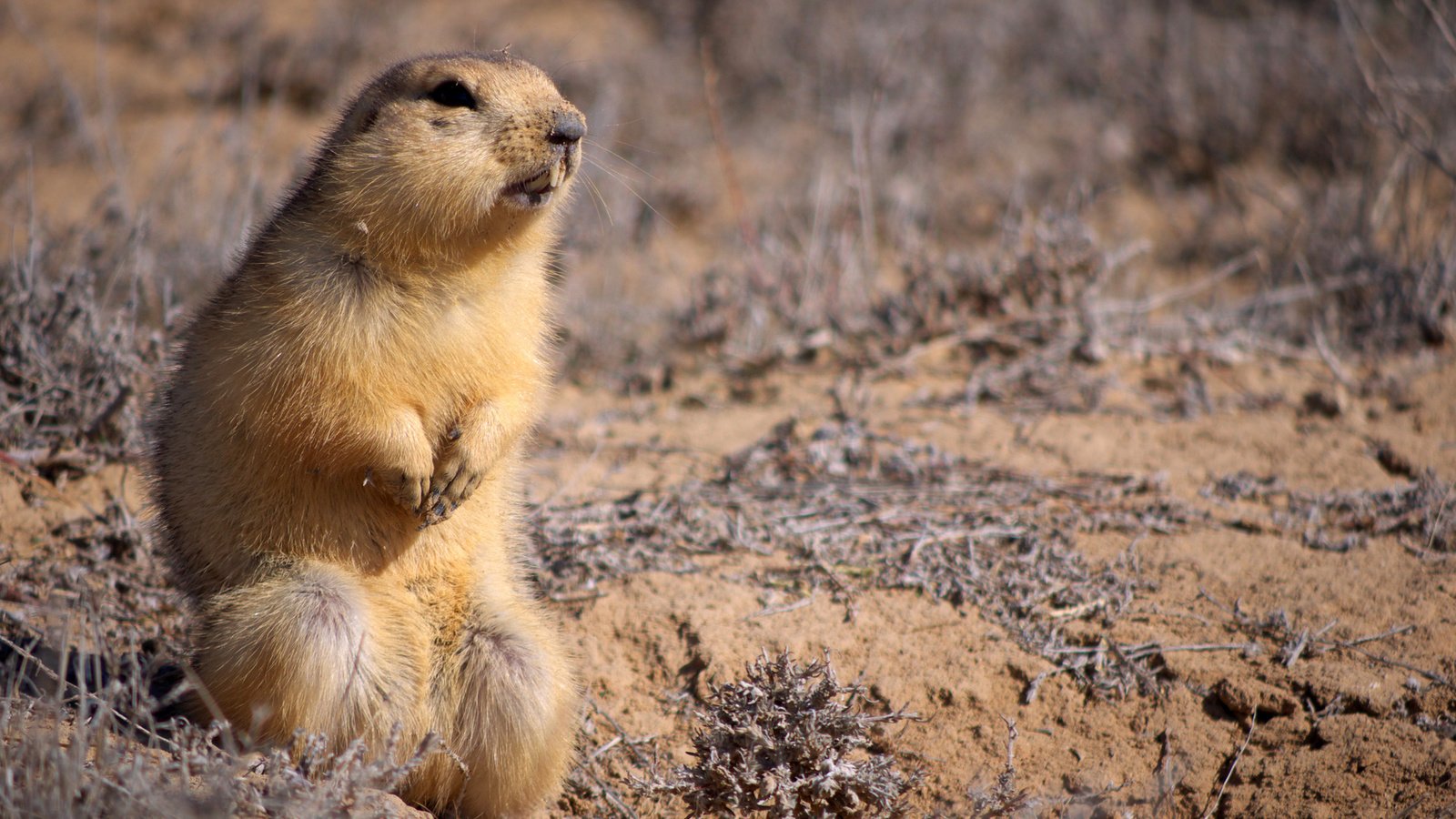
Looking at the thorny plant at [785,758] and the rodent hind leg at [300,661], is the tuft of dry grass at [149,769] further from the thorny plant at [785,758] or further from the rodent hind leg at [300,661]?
the thorny plant at [785,758]

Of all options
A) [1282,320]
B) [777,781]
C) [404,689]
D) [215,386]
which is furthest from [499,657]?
[1282,320]

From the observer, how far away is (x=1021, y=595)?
4.37 m

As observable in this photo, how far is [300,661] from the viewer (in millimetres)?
3297

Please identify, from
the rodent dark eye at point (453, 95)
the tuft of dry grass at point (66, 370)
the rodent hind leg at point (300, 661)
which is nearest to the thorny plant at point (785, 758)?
the rodent hind leg at point (300, 661)

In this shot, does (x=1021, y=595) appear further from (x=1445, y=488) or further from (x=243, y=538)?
(x=243, y=538)

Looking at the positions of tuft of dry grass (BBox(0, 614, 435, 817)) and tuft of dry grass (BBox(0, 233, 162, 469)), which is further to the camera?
tuft of dry grass (BBox(0, 233, 162, 469))

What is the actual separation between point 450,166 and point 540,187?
0.28 meters

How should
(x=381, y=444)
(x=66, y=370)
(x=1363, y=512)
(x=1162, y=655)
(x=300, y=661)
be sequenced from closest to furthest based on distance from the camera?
1. (x=300, y=661)
2. (x=381, y=444)
3. (x=1162, y=655)
4. (x=1363, y=512)
5. (x=66, y=370)

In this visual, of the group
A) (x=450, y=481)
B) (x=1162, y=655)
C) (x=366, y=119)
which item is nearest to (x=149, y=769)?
(x=450, y=481)

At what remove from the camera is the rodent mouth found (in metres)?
3.58

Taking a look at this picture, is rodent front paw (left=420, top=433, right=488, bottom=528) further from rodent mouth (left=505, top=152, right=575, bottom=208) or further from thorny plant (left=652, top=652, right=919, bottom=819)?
thorny plant (left=652, top=652, right=919, bottom=819)

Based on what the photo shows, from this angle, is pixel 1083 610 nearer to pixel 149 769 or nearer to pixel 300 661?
pixel 300 661

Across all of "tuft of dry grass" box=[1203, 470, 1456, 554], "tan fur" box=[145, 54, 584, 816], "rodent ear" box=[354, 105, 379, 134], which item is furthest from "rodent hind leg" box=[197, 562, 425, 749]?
"tuft of dry grass" box=[1203, 470, 1456, 554]

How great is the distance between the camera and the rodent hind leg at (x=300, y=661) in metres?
3.31
